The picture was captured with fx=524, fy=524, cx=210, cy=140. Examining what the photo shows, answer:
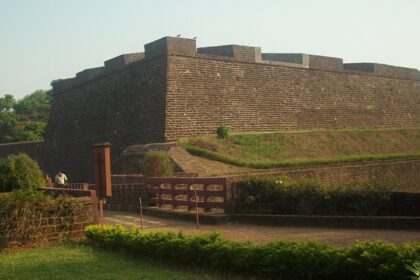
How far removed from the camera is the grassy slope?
1977cm

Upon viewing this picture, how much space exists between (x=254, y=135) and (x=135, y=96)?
18.4ft

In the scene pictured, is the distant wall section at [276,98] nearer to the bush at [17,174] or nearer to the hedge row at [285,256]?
the bush at [17,174]

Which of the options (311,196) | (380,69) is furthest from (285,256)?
(380,69)

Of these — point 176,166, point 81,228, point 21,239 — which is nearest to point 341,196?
point 81,228

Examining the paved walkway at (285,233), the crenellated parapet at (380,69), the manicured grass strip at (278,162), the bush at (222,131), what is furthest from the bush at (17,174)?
the crenellated parapet at (380,69)

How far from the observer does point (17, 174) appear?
11.0 metres

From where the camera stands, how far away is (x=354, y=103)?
29.5 metres

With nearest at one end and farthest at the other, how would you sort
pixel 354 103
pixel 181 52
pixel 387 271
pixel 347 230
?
pixel 387 271 → pixel 347 230 → pixel 181 52 → pixel 354 103

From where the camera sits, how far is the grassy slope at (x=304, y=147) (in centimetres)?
1977

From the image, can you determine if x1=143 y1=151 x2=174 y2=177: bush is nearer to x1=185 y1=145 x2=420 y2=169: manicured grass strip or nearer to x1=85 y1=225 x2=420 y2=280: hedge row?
x1=185 y1=145 x2=420 y2=169: manicured grass strip

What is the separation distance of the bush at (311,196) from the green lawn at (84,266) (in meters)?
4.10

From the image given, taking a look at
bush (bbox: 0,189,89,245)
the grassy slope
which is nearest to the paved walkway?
bush (bbox: 0,189,89,245)

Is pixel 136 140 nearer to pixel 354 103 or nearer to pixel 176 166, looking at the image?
pixel 176 166

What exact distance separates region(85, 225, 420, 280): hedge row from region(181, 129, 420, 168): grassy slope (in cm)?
1188
